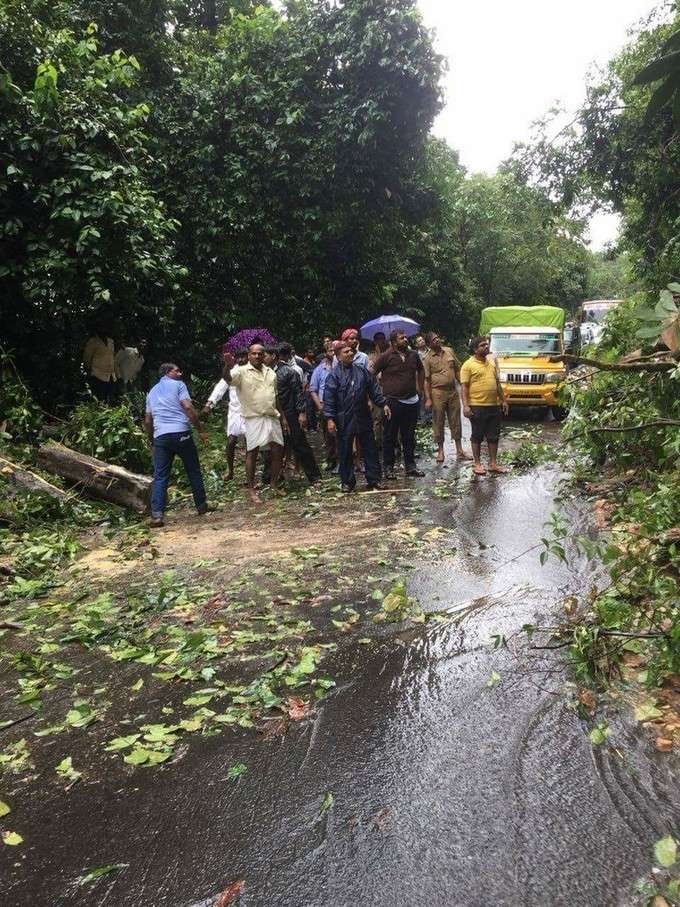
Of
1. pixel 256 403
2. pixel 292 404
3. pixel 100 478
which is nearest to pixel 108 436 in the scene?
pixel 100 478

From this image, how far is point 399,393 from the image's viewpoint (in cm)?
934

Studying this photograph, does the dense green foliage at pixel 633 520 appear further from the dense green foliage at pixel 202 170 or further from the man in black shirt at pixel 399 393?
the dense green foliage at pixel 202 170

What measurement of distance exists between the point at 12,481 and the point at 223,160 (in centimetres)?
949

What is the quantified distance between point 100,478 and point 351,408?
312 centimetres

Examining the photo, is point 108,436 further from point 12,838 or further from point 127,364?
point 12,838

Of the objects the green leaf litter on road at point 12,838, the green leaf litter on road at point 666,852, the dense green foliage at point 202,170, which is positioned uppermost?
the dense green foliage at point 202,170

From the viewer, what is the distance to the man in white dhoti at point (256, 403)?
875cm

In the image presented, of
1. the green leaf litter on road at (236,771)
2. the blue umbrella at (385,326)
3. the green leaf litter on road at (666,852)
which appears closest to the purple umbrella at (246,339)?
the blue umbrella at (385,326)

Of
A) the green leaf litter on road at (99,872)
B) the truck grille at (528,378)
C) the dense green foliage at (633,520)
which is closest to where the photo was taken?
the green leaf litter on road at (99,872)

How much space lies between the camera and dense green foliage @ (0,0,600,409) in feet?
32.1

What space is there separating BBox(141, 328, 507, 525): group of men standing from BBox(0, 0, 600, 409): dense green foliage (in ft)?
8.64

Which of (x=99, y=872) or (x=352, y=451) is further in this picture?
(x=352, y=451)

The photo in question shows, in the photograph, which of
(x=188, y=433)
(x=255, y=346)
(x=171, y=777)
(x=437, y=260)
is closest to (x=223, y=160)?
(x=255, y=346)

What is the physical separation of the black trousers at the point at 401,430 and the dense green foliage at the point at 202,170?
4.16 m
